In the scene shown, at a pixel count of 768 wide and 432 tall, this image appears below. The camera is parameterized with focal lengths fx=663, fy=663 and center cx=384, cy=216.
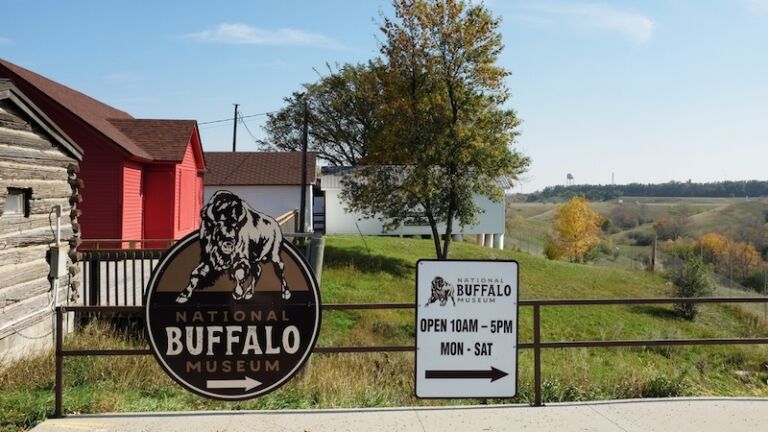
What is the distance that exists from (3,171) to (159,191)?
42.7 feet

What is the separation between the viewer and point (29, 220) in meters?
10.4

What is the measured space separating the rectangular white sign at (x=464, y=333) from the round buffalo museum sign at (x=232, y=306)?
1059 millimetres

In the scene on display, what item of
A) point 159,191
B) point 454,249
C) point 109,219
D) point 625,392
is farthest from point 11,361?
point 454,249

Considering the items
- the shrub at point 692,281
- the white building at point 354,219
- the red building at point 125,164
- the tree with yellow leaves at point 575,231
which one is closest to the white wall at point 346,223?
the white building at point 354,219

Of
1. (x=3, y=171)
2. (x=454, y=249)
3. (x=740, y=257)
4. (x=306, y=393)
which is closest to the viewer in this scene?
(x=306, y=393)

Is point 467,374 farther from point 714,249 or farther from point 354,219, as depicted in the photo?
point 714,249

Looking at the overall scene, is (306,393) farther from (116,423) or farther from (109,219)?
(109,219)

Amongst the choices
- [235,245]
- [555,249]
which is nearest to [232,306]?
[235,245]

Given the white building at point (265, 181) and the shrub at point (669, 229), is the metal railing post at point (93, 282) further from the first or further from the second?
the shrub at point (669, 229)

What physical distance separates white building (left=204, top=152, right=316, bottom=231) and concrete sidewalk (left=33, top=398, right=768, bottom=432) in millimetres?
33398

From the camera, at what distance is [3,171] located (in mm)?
9586

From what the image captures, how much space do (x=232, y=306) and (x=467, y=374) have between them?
2240mm

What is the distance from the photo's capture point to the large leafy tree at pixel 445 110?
25984 mm

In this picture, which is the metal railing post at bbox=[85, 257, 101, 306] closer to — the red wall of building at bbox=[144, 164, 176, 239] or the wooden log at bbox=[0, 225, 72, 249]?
the wooden log at bbox=[0, 225, 72, 249]
